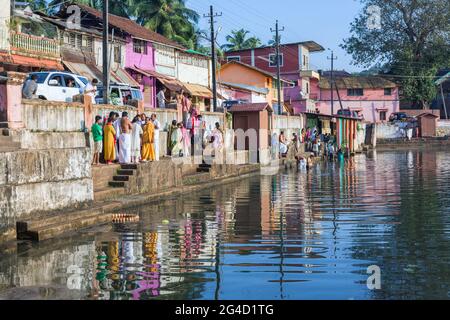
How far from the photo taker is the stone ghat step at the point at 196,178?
74.7ft

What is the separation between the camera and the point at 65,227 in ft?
40.9

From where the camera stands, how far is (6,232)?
1125 centimetres

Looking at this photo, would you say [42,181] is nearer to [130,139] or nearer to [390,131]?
[130,139]

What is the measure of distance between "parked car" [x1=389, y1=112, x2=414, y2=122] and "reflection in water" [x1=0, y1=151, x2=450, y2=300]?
49126 millimetres

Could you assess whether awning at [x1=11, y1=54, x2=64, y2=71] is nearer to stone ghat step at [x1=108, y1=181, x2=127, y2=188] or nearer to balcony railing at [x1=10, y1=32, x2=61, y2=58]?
balcony railing at [x1=10, y1=32, x2=61, y2=58]

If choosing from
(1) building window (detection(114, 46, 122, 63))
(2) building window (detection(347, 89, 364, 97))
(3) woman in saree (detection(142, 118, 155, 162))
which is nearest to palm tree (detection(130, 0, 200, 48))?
(1) building window (detection(114, 46, 122, 63))

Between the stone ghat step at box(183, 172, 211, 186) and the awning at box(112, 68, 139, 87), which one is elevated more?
the awning at box(112, 68, 139, 87)

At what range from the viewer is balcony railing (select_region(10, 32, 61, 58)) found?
28.8 metres

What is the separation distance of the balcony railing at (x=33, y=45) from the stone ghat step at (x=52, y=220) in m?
17.2

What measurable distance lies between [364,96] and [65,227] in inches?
2429

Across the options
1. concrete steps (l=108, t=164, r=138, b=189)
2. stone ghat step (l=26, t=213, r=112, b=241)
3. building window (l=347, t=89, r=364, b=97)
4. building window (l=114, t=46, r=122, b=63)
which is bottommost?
stone ghat step (l=26, t=213, r=112, b=241)

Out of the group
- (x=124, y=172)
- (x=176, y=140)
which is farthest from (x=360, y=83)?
(x=124, y=172)
